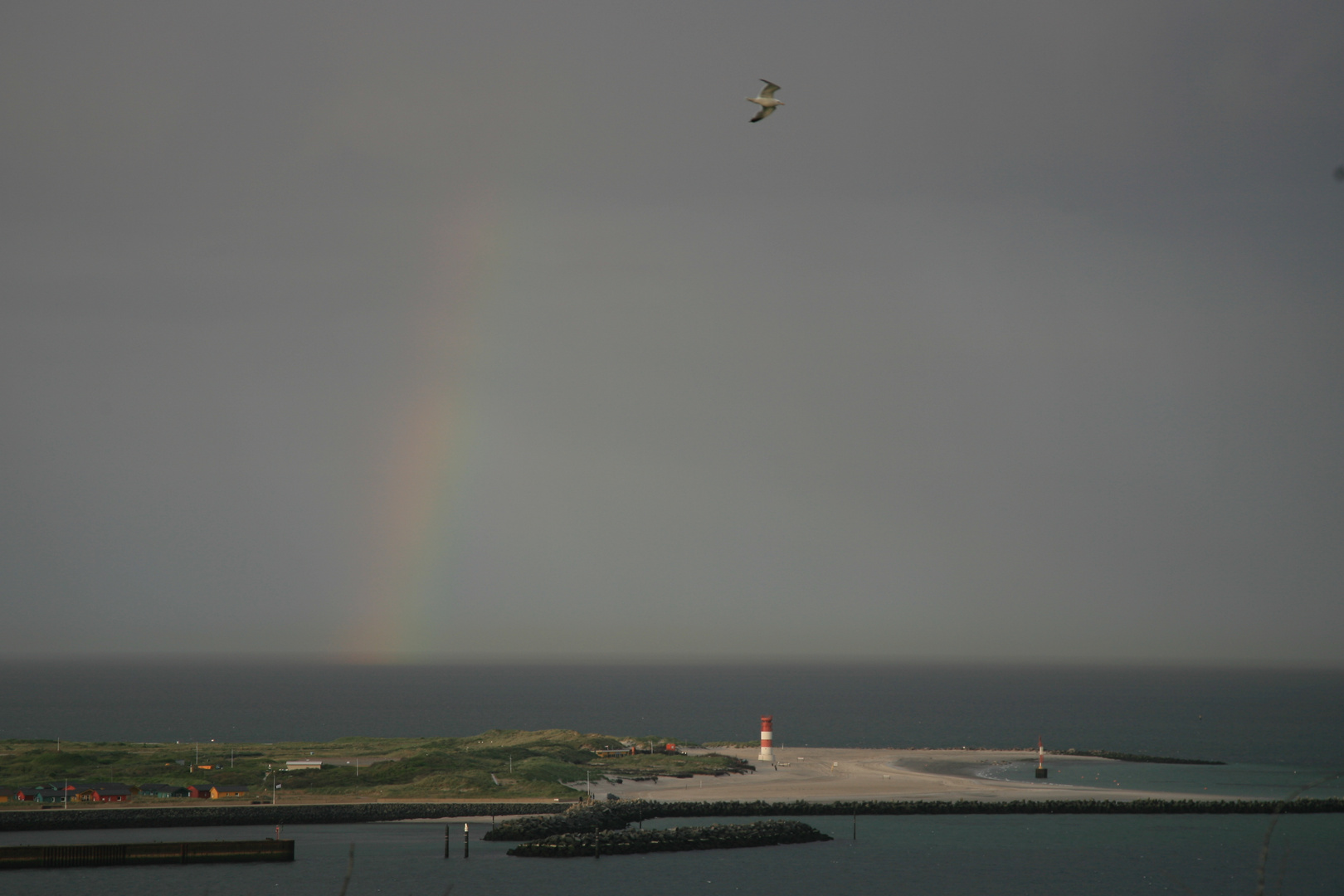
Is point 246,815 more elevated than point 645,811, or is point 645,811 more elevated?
point 645,811

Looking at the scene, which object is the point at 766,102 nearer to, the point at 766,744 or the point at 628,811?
the point at 628,811

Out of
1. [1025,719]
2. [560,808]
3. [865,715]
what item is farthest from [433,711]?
[560,808]

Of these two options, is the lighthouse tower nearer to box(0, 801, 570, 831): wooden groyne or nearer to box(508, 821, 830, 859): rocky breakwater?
box(0, 801, 570, 831): wooden groyne

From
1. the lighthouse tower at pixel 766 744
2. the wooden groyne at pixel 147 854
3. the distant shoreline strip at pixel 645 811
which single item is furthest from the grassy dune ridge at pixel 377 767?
the wooden groyne at pixel 147 854

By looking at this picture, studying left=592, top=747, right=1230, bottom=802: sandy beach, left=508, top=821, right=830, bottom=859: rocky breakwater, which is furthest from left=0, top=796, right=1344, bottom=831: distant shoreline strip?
left=508, top=821, right=830, bottom=859: rocky breakwater

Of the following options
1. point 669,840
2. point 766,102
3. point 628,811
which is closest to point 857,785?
point 628,811

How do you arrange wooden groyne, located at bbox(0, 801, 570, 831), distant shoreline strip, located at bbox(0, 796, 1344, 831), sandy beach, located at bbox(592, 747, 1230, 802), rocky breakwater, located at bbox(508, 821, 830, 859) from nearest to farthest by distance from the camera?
rocky breakwater, located at bbox(508, 821, 830, 859)
wooden groyne, located at bbox(0, 801, 570, 831)
distant shoreline strip, located at bbox(0, 796, 1344, 831)
sandy beach, located at bbox(592, 747, 1230, 802)

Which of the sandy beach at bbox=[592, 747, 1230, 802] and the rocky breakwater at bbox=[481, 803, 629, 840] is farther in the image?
the sandy beach at bbox=[592, 747, 1230, 802]
